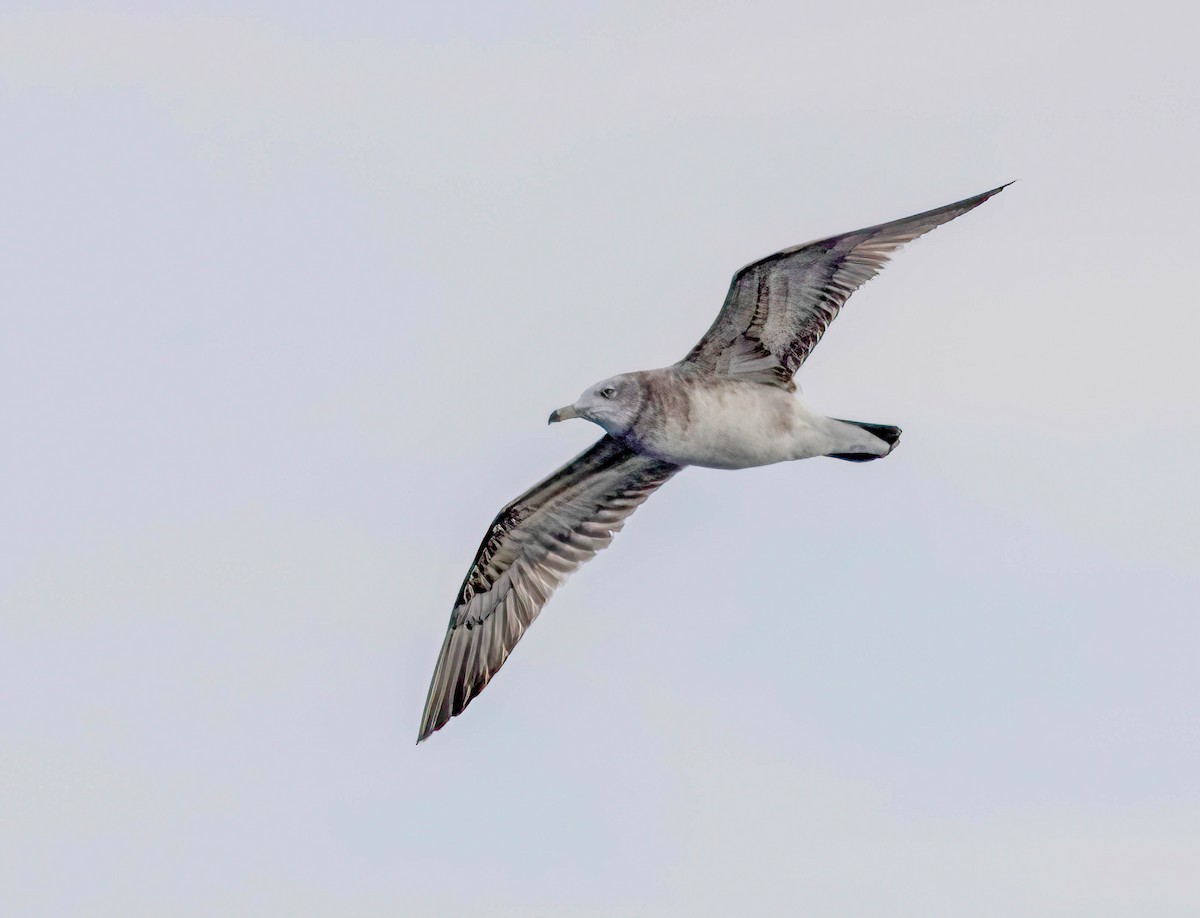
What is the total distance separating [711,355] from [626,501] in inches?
99.2

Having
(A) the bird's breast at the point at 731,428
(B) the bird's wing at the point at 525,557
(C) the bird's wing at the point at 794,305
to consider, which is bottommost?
(B) the bird's wing at the point at 525,557

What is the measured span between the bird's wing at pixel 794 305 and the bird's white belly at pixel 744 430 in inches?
12.5

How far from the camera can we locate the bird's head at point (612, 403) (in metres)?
20.2

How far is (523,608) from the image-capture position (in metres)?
22.5

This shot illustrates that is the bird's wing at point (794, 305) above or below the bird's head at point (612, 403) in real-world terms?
above

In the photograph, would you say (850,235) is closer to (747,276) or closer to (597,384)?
(747,276)

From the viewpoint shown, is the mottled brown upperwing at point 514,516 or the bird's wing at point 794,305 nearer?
the bird's wing at point 794,305

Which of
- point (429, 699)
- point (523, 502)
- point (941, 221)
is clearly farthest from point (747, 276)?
point (429, 699)

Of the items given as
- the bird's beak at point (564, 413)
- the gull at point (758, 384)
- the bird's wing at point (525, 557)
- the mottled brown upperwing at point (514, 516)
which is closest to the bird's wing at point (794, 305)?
the gull at point (758, 384)

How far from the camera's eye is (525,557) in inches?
891

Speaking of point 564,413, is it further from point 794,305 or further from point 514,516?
point 794,305

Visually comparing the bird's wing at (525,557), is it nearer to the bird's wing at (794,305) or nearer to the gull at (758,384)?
the gull at (758,384)

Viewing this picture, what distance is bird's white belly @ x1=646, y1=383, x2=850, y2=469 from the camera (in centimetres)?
2027

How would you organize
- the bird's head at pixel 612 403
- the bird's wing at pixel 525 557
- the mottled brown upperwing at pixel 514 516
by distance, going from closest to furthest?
1. the bird's head at pixel 612 403
2. the mottled brown upperwing at pixel 514 516
3. the bird's wing at pixel 525 557
